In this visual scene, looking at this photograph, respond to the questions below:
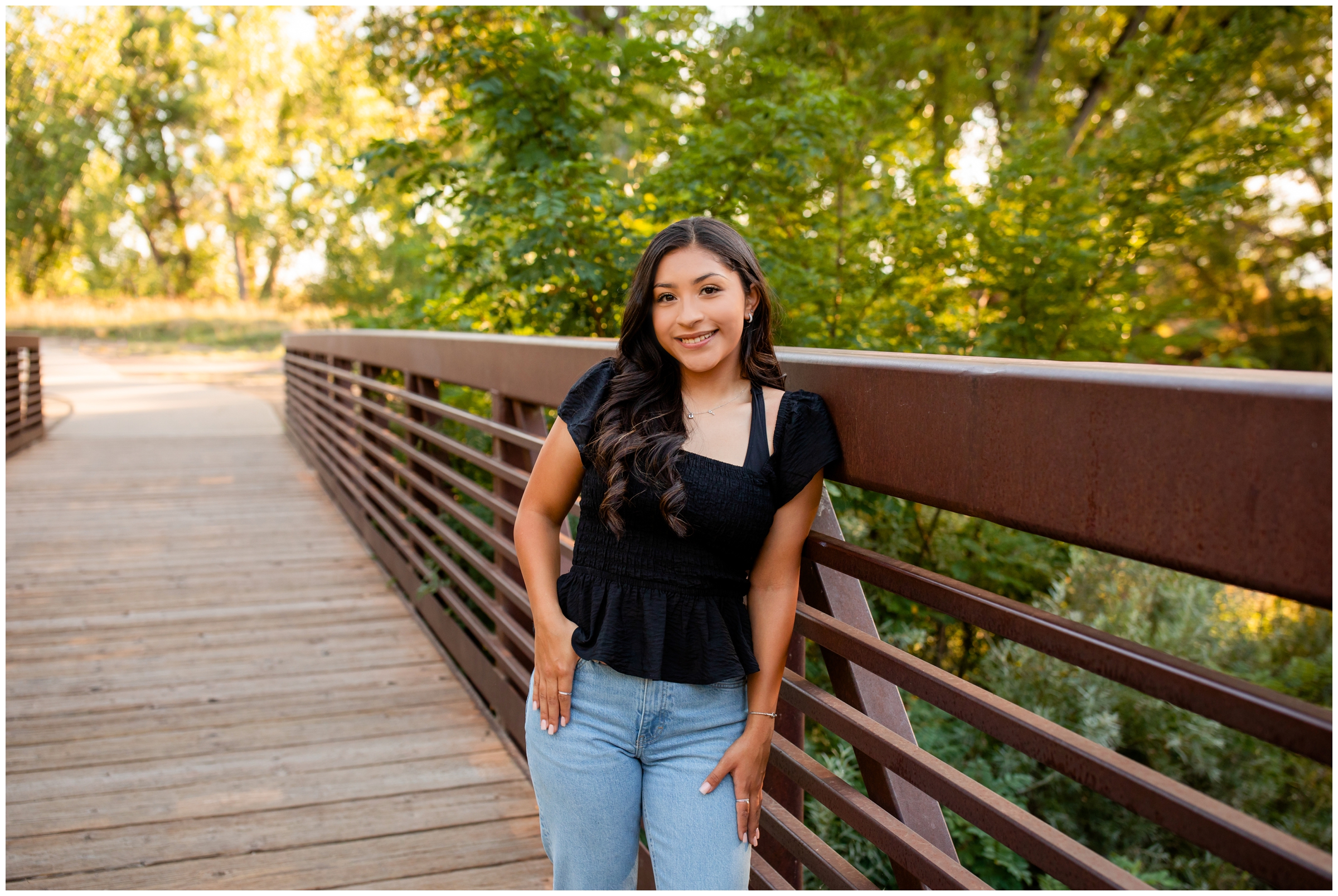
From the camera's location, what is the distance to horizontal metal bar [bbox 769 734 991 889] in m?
1.32

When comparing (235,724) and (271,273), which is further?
(271,273)

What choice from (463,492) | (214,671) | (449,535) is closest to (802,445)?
(463,492)

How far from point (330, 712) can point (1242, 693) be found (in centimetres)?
357

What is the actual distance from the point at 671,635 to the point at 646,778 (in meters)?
0.27

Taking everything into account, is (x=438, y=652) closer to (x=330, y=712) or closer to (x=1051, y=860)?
(x=330, y=712)

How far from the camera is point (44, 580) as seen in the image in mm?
5500

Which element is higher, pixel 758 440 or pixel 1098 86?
pixel 1098 86

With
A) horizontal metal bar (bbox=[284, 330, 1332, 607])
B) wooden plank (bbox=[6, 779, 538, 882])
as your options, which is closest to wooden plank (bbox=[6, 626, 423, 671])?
wooden plank (bbox=[6, 779, 538, 882])

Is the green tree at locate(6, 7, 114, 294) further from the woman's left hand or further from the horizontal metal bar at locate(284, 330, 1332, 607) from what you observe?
the horizontal metal bar at locate(284, 330, 1332, 607)

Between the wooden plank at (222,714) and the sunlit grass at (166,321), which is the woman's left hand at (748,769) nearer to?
the wooden plank at (222,714)

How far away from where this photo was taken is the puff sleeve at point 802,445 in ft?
4.96

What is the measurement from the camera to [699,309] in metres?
1.63

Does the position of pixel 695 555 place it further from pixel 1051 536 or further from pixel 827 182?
pixel 827 182

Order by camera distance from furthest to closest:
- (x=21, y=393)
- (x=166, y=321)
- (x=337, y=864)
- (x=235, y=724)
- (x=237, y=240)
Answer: (x=237, y=240) < (x=166, y=321) < (x=21, y=393) < (x=235, y=724) < (x=337, y=864)
